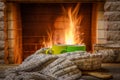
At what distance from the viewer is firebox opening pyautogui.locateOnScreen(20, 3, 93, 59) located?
4680 millimetres

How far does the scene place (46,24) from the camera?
15.4 feet

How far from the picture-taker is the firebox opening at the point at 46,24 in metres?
4.68

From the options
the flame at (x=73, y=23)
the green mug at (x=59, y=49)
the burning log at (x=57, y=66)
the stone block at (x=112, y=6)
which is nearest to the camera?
the burning log at (x=57, y=66)

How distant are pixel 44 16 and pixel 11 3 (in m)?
0.76

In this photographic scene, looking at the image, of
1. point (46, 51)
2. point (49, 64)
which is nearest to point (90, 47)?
point (46, 51)

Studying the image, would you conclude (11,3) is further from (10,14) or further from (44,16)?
(44,16)

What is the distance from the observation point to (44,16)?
471 cm

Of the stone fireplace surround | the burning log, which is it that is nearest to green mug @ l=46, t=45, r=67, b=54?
the burning log

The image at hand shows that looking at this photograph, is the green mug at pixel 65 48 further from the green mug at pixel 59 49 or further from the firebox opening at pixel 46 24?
the firebox opening at pixel 46 24

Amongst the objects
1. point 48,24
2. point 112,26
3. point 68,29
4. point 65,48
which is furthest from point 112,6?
point 65,48

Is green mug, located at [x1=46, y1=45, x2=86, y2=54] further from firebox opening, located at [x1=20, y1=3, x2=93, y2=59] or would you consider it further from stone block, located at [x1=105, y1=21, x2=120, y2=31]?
firebox opening, located at [x1=20, y1=3, x2=93, y2=59]

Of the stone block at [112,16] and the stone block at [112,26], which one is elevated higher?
the stone block at [112,16]

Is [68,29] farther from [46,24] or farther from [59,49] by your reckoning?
[59,49]

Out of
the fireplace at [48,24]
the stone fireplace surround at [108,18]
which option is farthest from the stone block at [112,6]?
the fireplace at [48,24]
